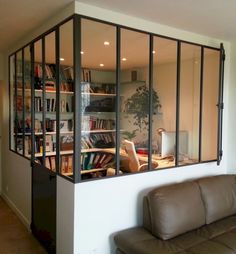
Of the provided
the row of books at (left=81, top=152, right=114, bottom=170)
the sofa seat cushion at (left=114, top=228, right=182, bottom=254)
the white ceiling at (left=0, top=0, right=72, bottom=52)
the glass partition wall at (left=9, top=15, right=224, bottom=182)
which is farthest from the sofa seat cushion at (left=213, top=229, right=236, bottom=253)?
the white ceiling at (left=0, top=0, right=72, bottom=52)

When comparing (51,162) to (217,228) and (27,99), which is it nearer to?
(27,99)

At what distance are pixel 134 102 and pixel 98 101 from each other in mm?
481

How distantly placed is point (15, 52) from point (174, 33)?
2.39 m

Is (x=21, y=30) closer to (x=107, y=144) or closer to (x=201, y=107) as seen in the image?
(x=107, y=144)

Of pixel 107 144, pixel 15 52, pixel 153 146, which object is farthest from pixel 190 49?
pixel 15 52

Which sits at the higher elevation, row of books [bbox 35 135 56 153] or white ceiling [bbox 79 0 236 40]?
white ceiling [bbox 79 0 236 40]

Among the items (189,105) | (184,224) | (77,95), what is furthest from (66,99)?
(189,105)

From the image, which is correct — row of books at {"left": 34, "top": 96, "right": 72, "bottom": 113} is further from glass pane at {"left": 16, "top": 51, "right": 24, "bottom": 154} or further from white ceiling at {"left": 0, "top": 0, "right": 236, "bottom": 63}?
white ceiling at {"left": 0, "top": 0, "right": 236, "bottom": 63}

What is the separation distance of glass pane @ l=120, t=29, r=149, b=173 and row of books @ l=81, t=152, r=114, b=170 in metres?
0.20

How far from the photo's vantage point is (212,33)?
3.27 metres

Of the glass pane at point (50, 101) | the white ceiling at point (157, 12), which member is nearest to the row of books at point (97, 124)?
the glass pane at point (50, 101)

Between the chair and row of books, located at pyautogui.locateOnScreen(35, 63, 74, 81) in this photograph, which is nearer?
row of books, located at pyautogui.locateOnScreen(35, 63, 74, 81)

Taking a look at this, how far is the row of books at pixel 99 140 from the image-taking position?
291 centimetres

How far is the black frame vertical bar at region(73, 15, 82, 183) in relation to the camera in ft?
7.71
